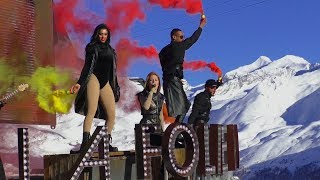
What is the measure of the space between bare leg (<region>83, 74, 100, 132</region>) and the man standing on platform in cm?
216

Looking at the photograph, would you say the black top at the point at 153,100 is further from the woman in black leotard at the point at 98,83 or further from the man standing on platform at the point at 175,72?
the woman in black leotard at the point at 98,83

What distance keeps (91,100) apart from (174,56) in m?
2.45

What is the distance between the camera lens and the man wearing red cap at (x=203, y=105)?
1234 cm

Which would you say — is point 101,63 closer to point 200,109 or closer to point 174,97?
point 174,97

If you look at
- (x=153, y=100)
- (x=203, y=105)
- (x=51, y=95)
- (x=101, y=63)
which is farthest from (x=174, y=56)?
(x=51, y=95)

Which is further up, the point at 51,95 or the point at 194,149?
the point at 51,95

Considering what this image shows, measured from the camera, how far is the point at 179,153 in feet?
33.8

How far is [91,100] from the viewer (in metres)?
9.21

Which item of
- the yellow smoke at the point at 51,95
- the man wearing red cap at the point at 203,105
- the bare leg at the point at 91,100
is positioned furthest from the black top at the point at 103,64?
the man wearing red cap at the point at 203,105

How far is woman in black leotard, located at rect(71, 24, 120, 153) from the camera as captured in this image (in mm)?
9211

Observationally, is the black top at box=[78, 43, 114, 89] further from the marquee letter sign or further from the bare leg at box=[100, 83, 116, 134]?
the marquee letter sign

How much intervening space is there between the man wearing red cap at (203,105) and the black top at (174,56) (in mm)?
1252

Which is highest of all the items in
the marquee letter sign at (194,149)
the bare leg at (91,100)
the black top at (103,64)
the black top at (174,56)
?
the black top at (174,56)

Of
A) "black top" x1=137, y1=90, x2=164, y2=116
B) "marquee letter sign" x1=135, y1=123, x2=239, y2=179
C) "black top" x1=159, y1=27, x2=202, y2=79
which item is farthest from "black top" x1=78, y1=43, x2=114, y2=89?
"black top" x1=159, y1=27, x2=202, y2=79
